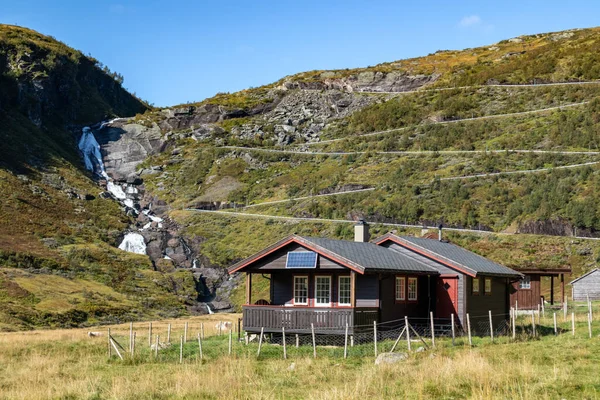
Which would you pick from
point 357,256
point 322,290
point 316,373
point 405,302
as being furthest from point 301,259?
point 316,373

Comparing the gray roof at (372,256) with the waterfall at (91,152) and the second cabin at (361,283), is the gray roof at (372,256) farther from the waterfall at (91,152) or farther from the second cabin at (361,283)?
the waterfall at (91,152)

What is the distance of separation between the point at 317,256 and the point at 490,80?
94.2m

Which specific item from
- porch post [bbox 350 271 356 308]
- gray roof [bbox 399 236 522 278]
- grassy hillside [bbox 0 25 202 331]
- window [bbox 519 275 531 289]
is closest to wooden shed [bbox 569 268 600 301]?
window [bbox 519 275 531 289]

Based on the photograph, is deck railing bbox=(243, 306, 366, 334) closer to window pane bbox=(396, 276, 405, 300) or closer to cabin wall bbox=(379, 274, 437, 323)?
cabin wall bbox=(379, 274, 437, 323)

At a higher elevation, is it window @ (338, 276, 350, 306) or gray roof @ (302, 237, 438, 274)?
gray roof @ (302, 237, 438, 274)

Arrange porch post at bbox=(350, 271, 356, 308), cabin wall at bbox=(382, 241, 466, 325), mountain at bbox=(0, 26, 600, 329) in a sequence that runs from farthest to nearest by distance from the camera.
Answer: mountain at bbox=(0, 26, 600, 329) < cabin wall at bbox=(382, 241, 466, 325) < porch post at bbox=(350, 271, 356, 308)

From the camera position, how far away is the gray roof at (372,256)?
3238 centimetres

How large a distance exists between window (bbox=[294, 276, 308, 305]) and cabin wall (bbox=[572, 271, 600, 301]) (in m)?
26.2

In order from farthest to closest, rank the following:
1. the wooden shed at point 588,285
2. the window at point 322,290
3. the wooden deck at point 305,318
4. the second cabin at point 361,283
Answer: the wooden shed at point 588,285 < the window at point 322,290 < the second cabin at point 361,283 < the wooden deck at point 305,318

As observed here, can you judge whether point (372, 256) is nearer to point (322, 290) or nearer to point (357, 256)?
point (357, 256)

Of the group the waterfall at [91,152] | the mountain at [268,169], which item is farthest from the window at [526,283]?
the waterfall at [91,152]

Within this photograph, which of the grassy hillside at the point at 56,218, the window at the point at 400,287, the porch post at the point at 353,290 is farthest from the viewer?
the grassy hillside at the point at 56,218

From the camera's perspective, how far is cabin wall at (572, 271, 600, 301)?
5207 centimetres

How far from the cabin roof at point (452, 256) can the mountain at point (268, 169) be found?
63.8 feet
